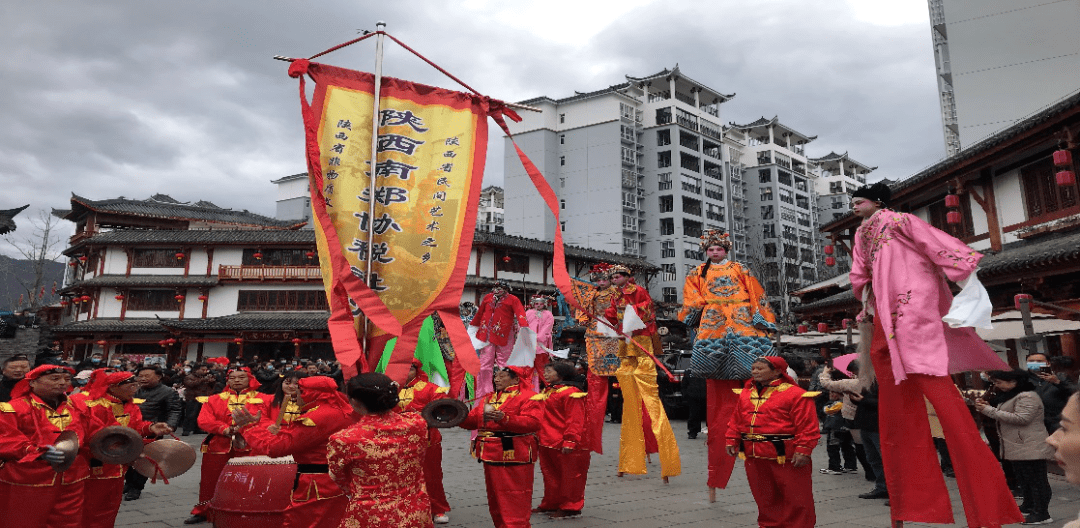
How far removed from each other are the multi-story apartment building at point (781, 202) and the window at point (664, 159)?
39.7ft

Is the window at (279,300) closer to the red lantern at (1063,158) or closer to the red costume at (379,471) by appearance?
the red lantern at (1063,158)

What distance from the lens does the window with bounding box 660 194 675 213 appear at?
50531 millimetres

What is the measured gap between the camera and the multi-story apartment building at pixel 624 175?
49.5 metres

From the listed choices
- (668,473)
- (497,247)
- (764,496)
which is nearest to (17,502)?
(764,496)

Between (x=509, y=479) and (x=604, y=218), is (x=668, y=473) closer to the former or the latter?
(x=509, y=479)

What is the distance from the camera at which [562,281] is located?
5.21m

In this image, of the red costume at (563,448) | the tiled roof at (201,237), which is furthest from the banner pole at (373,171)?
the tiled roof at (201,237)

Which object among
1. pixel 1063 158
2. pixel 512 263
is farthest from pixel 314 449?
pixel 512 263

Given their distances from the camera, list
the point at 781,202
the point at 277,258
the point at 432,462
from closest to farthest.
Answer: the point at 432,462 → the point at 277,258 → the point at 781,202

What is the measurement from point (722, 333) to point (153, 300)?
34.0m

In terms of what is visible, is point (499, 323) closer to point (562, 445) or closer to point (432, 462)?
point (432, 462)

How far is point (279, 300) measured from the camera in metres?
33.3

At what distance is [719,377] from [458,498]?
3.17 metres

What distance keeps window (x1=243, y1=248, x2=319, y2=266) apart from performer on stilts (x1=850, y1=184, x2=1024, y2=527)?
1267 inches
